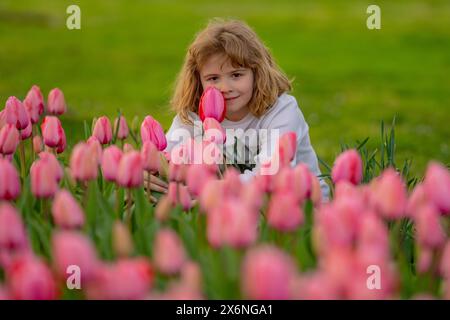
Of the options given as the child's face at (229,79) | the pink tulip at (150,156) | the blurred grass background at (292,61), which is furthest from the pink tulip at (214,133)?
the blurred grass background at (292,61)

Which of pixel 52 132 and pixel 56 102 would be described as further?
pixel 56 102

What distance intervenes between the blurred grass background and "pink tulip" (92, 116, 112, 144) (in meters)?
1.97

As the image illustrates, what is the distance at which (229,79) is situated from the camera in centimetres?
354

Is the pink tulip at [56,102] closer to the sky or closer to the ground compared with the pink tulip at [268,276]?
closer to the sky

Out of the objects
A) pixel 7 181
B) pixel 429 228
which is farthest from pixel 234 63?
pixel 429 228

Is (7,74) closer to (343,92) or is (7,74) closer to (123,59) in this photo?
(123,59)

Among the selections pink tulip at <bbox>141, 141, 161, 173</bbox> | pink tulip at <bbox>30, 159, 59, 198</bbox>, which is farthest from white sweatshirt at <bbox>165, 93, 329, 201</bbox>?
pink tulip at <bbox>30, 159, 59, 198</bbox>

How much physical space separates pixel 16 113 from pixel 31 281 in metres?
1.38

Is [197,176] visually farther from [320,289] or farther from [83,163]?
[320,289]

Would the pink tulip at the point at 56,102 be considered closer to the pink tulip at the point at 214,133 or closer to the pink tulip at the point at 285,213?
the pink tulip at the point at 214,133

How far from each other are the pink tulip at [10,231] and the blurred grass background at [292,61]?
3.06 m

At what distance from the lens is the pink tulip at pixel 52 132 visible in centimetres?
275

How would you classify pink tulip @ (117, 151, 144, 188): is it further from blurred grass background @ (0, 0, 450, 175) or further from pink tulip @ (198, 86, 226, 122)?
blurred grass background @ (0, 0, 450, 175)

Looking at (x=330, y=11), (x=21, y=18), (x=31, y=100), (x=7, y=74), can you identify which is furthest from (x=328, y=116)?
(x=330, y=11)
